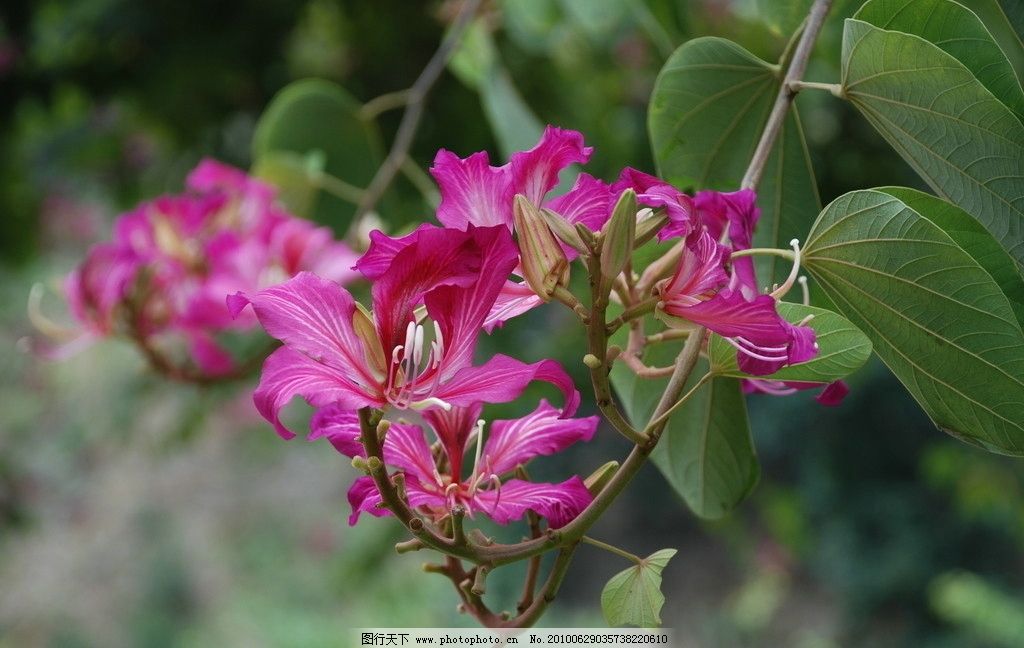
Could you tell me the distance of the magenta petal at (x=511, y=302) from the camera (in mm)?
363

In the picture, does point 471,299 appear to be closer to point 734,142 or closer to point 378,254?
point 378,254

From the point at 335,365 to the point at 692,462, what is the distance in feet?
0.73

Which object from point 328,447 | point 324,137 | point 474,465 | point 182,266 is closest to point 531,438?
point 474,465

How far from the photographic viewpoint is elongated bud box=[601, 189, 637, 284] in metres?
0.31

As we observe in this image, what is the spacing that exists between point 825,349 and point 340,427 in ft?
0.54

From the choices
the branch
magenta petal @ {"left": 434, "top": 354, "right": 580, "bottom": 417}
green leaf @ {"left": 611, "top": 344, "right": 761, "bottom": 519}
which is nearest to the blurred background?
the branch

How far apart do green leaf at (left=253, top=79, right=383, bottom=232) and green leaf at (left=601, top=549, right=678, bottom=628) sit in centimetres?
75

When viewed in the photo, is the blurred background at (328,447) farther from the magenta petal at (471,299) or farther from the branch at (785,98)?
the magenta petal at (471,299)

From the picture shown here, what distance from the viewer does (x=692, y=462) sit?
49 centimetres

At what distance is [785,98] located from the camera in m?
0.42

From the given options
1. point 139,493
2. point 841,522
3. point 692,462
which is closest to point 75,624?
point 139,493

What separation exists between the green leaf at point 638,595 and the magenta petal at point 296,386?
10cm

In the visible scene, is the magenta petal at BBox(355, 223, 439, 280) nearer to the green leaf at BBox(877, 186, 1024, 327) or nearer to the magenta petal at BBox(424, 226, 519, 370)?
the magenta petal at BBox(424, 226, 519, 370)

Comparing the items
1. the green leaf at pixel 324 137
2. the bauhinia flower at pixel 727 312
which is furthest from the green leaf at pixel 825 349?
the green leaf at pixel 324 137
